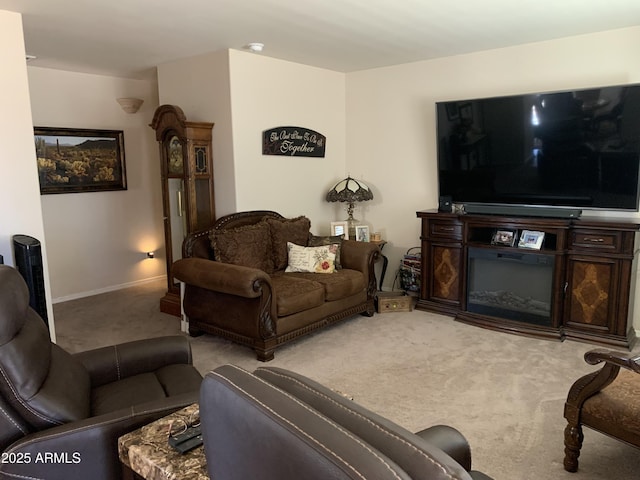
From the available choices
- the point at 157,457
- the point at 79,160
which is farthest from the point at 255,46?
the point at 157,457

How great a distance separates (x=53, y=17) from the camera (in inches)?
130

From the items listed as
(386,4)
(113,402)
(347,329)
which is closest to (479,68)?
(386,4)

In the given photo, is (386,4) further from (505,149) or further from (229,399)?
(229,399)

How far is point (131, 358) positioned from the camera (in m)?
2.41

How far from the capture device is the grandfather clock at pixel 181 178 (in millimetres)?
4410

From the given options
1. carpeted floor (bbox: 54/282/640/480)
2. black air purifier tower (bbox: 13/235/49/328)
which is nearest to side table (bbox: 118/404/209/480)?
carpeted floor (bbox: 54/282/640/480)

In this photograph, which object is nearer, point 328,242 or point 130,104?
point 328,242

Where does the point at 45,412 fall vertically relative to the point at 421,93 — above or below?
below

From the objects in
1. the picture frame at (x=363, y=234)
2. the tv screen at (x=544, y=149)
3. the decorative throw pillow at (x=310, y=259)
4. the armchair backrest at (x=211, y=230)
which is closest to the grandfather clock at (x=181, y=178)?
the armchair backrest at (x=211, y=230)

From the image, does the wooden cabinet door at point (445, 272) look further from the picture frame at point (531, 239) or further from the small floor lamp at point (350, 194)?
the small floor lamp at point (350, 194)

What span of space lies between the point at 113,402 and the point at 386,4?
275 cm

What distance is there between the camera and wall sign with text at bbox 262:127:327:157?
4.69 meters

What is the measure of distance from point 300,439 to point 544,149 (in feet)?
12.9

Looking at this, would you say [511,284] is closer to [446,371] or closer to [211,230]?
[446,371]
